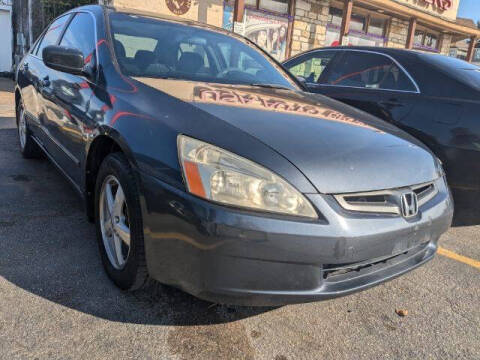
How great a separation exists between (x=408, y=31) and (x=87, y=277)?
17371 millimetres

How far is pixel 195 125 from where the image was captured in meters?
1.84

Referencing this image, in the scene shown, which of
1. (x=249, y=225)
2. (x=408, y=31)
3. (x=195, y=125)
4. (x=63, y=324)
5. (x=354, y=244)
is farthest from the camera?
(x=408, y=31)

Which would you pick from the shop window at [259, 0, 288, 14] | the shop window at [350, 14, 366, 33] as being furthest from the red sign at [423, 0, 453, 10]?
the shop window at [259, 0, 288, 14]

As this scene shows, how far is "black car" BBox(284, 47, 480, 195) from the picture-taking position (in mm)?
3189

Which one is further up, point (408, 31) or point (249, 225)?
point (408, 31)

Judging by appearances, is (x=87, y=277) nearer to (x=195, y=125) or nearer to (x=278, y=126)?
(x=195, y=125)

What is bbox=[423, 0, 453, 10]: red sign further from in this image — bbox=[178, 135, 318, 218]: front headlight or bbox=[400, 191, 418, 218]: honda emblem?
bbox=[178, 135, 318, 218]: front headlight

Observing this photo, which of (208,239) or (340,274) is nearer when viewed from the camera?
(208,239)

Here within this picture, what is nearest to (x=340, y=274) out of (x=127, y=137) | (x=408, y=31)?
(x=127, y=137)

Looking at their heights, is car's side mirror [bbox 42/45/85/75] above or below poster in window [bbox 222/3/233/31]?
below

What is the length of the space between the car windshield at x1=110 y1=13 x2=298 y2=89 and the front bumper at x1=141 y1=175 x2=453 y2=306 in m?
1.12

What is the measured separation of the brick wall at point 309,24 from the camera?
13.7 meters

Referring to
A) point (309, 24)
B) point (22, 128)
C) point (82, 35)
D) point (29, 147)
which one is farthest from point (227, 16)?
point (82, 35)

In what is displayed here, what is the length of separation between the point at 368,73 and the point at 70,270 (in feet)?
10.7
